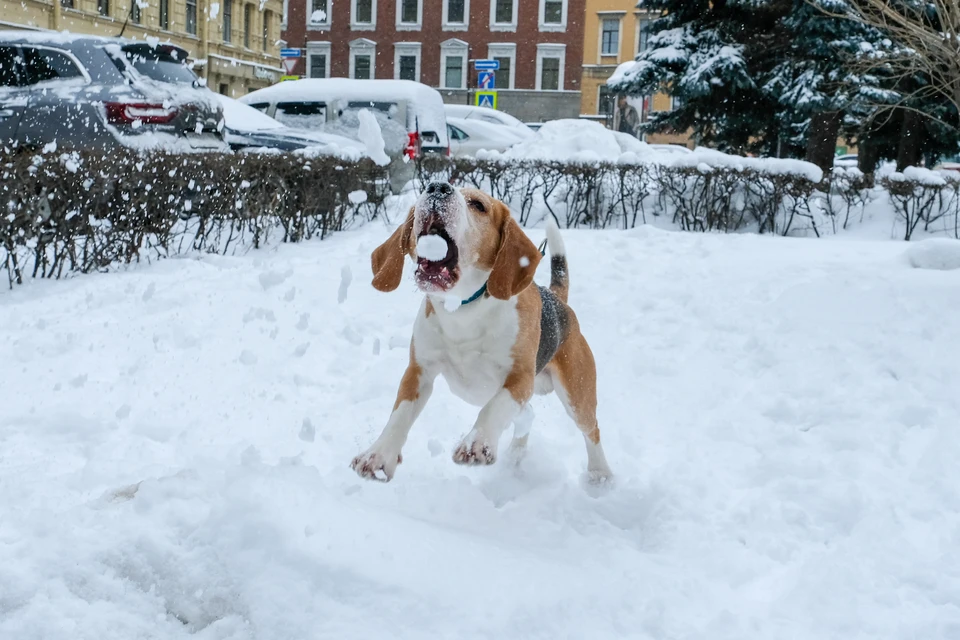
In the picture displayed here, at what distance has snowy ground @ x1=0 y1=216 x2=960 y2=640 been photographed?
2.68 metres

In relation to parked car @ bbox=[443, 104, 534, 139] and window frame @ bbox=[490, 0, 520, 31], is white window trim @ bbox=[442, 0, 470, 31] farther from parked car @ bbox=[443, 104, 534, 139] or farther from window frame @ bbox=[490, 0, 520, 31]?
parked car @ bbox=[443, 104, 534, 139]

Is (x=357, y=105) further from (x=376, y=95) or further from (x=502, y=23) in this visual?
(x=502, y=23)

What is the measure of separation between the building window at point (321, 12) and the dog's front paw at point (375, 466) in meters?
50.9

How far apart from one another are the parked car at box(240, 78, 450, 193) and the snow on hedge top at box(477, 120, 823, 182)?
57.7 inches

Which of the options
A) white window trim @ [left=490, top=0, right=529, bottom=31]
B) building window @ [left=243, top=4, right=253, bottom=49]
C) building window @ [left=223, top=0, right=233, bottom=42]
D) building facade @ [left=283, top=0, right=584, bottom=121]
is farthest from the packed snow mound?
white window trim @ [left=490, top=0, right=529, bottom=31]

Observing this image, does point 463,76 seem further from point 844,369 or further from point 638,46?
point 844,369

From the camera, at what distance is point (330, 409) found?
4.88 meters

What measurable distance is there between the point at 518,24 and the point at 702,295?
44682mm

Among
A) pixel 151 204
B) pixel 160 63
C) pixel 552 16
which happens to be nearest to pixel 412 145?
pixel 160 63

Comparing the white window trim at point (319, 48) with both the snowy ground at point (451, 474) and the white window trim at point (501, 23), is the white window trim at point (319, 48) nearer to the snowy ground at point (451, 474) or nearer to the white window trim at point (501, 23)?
the white window trim at point (501, 23)

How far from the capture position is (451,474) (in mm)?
4117

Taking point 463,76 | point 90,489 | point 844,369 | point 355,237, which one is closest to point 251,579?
point 90,489

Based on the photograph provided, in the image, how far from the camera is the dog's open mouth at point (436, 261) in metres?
3.14

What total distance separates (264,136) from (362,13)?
134 feet
